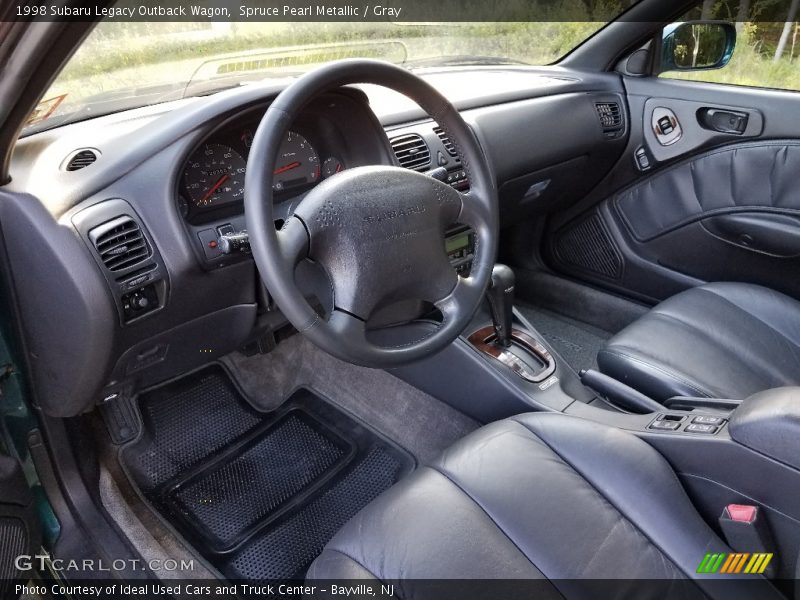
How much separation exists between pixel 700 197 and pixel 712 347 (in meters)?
0.73

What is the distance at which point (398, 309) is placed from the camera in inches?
59.6

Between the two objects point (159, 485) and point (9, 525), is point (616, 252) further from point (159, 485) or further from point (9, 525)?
point (9, 525)

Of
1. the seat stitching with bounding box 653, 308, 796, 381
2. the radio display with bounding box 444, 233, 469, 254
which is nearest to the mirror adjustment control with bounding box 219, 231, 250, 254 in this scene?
the radio display with bounding box 444, 233, 469, 254

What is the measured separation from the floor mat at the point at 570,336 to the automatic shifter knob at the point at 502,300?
2.35 feet

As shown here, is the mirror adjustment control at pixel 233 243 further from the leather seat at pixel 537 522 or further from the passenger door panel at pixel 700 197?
the passenger door panel at pixel 700 197

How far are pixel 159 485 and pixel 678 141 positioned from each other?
73.8 inches

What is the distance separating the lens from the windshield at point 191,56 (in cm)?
131

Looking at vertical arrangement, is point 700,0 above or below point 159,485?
above

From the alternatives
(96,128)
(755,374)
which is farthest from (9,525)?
(755,374)

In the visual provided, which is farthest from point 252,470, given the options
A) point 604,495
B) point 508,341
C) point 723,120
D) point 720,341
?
point 723,120

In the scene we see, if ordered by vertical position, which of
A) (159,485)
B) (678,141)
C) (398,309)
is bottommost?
(159,485)

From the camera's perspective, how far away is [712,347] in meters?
1.69

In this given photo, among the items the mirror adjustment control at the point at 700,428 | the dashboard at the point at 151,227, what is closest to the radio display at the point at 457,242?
the dashboard at the point at 151,227

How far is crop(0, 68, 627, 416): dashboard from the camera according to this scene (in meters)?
1.21
